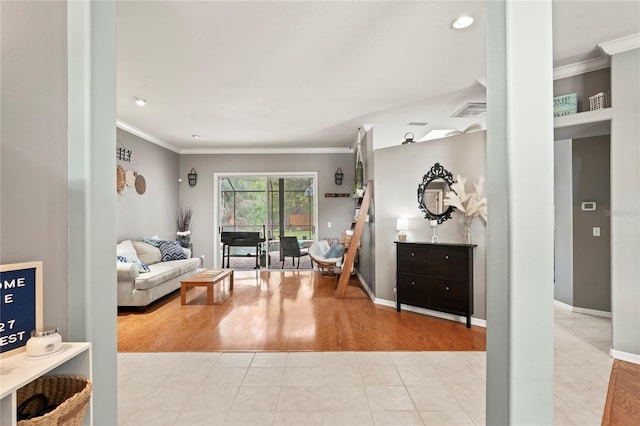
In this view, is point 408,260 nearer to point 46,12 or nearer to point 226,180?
point 46,12

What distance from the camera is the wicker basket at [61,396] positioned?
0.97 metres

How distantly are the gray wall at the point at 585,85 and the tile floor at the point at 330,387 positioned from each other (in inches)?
94.8

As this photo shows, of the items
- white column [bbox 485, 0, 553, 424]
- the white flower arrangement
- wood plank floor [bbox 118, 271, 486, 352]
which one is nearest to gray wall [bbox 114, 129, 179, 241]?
wood plank floor [bbox 118, 271, 486, 352]

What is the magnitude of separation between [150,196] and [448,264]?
5264mm

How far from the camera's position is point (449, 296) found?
3.57m

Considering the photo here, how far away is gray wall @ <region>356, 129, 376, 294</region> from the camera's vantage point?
4.69 meters

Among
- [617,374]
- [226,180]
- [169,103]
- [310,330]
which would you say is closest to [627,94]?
[617,374]

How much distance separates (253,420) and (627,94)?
12.8ft

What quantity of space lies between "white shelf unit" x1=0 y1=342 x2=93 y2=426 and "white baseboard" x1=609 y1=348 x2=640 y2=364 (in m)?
3.80

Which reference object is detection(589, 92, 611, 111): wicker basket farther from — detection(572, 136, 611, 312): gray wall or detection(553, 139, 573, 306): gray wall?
detection(553, 139, 573, 306): gray wall

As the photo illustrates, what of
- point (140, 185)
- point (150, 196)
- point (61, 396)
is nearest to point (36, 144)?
point (61, 396)

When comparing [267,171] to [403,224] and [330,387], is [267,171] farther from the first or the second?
[330,387]

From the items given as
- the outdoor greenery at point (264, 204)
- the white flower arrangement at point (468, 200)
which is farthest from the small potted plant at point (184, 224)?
the white flower arrangement at point (468, 200)

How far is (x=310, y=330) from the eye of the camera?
332cm
